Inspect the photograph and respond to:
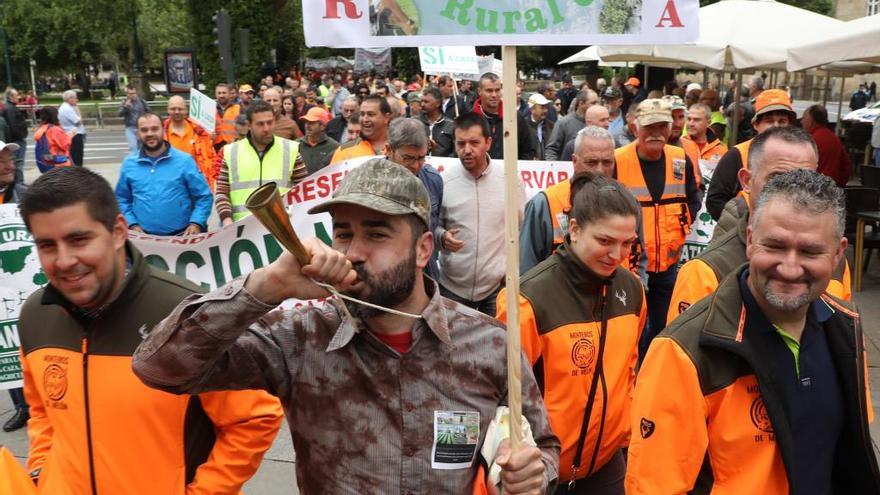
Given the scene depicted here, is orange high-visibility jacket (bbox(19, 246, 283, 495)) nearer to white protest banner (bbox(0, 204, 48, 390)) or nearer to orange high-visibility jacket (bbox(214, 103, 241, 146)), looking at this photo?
white protest banner (bbox(0, 204, 48, 390))

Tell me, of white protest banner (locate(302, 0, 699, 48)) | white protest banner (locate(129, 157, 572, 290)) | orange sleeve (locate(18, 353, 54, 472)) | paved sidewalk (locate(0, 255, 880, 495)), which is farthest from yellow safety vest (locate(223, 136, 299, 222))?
white protest banner (locate(302, 0, 699, 48))

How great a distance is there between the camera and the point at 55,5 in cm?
5075

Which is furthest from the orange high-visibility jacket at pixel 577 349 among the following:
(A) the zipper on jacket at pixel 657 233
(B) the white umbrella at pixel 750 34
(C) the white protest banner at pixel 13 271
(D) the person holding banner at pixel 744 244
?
(B) the white umbrella at pixel 750 34

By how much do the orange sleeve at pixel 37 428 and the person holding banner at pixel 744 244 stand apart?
2177 mm

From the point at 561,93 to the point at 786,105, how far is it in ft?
55.3

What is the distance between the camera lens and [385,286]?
85.0 inches

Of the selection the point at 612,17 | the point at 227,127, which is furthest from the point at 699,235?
the point at 227,127

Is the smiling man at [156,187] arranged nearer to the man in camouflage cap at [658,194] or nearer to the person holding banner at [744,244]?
the man in camouflage cap at [658,194]

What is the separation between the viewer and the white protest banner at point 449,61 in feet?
35.7

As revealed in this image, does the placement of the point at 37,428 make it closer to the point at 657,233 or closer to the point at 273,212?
the point at 273,212

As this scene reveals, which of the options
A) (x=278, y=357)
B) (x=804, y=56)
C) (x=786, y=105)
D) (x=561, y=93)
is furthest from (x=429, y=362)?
(x=561, y=93)

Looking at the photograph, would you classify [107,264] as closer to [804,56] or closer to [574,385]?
[574,385]

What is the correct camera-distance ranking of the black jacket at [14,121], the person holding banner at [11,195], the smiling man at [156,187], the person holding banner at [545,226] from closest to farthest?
the person holding banner at [545,226] < the person holding banner at [11,195] < the smiling man at [156,187] < the black jacket at [14,121]

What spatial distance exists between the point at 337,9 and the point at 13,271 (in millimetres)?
4268
